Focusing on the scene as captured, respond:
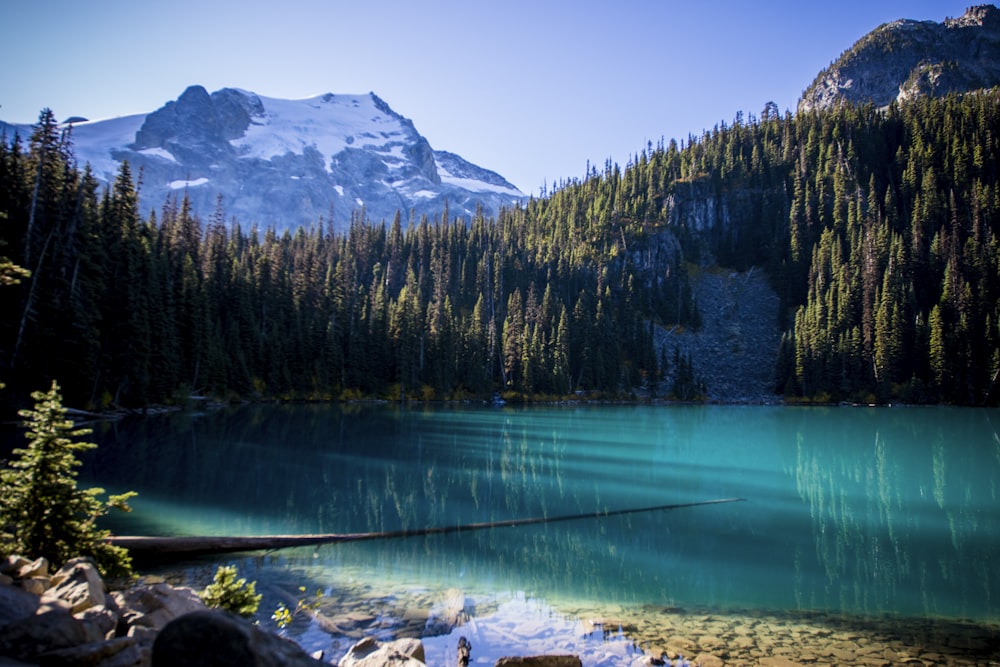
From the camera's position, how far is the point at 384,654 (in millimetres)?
7211

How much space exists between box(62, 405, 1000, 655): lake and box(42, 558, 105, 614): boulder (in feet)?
10.1

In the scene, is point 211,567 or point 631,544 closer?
point 211,567

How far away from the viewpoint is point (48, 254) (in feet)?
125

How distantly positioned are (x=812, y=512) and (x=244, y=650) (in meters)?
20.3

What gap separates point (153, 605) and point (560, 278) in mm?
122310

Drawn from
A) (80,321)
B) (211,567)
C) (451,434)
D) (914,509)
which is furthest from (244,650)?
(80,321)

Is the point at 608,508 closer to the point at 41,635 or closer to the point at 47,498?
the point at 47,498

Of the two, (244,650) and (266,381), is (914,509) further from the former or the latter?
(266,381)

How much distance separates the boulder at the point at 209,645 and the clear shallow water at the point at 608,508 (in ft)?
25.7

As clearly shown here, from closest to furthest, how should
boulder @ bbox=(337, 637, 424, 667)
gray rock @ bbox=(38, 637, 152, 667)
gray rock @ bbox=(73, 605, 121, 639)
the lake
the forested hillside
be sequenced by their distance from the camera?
gray rock @ bbox=(38, 637, 152, 667), gray rock @ bbox=(73, 605, 121, 639), boulder @ bbox=(337, 637, 424, 667), the lake, the forested hillside

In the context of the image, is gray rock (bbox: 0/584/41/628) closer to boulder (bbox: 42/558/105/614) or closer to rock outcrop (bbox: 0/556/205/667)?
rock outcrop (bbox: 0/556/205/667)

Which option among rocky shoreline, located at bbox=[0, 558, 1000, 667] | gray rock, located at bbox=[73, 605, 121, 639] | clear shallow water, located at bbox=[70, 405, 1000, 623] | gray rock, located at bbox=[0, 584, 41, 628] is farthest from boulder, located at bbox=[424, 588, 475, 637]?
gray rock, located at bbox=[0, 584, 41, 628]

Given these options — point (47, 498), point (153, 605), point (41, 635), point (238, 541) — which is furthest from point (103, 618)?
point (238, 541)

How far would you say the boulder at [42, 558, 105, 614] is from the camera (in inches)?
257
